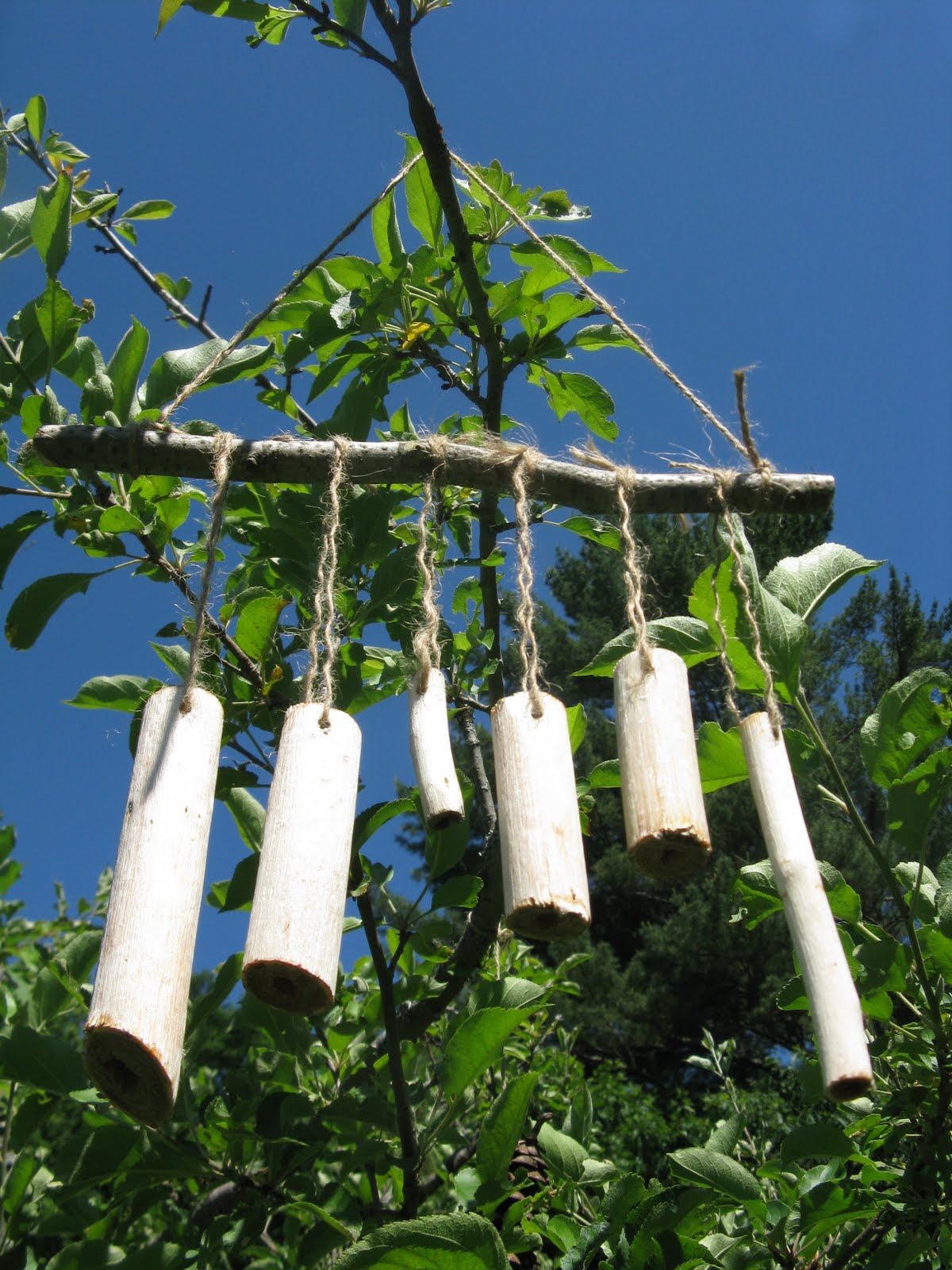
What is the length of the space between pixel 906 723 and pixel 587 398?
4.02ft

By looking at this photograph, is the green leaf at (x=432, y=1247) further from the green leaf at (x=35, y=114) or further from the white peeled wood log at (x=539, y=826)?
the green leaf at (x=35, y=114)

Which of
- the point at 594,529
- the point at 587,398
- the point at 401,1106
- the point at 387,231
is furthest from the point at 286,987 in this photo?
the point at 387,231

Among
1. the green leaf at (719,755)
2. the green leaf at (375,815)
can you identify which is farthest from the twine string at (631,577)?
the green leaf at (375,815)

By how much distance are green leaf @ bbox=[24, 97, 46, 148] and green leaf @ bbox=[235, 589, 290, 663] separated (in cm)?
141

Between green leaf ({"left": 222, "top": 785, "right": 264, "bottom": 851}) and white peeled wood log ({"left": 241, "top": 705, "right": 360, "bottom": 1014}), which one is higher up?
green leaf ({"left": 222, "top": 785, "right": 264, "bottom": 851})

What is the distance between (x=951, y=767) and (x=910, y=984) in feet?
1.58

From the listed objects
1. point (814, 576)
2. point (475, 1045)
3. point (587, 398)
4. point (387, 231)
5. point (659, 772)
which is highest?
point (387, 231)

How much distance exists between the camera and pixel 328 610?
1.58 meters

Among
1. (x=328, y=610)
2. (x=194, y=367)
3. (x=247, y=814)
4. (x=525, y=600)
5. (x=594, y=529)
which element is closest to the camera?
(x=525, y=600)

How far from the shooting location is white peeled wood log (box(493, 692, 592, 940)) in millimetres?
1178

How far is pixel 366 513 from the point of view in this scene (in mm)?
2109

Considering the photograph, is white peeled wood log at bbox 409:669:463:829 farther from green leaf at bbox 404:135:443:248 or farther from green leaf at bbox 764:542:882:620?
green leaf at bbox 404:135:443:248

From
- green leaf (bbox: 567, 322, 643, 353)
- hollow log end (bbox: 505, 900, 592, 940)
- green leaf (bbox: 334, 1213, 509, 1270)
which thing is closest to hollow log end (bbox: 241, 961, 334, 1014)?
hollow log end (bbox: 505, 900, 592, 940)

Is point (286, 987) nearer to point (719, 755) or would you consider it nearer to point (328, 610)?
point (328, 610)
